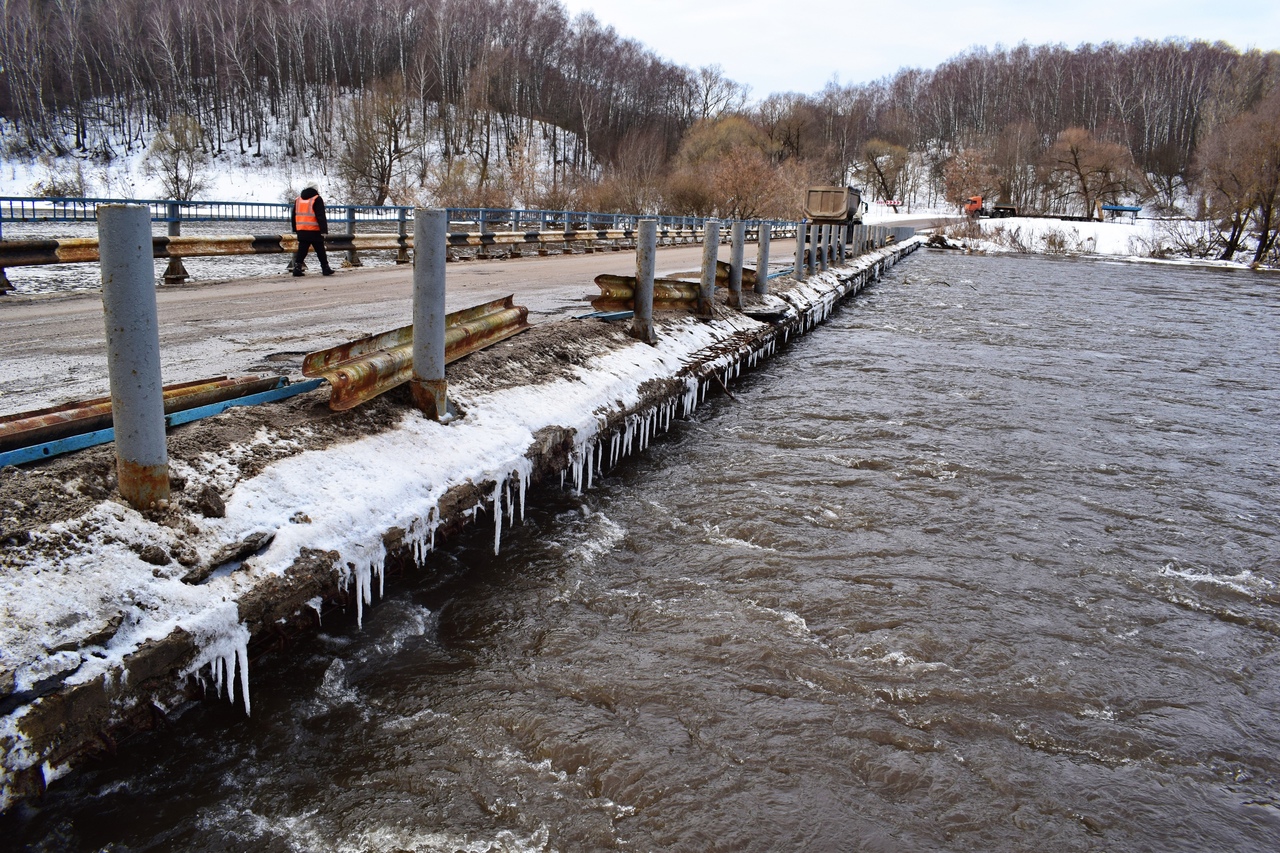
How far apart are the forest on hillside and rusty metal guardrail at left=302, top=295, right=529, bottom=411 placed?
2025 inches

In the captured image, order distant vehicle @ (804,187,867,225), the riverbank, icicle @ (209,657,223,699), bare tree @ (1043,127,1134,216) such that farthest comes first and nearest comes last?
bare tree @ (1043,127,1134,216) → the riverbank → distant vehicle @ (804,187,867,225) → icicle @ (209,657,223,699)

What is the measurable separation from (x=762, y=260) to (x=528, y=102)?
89.4 metres

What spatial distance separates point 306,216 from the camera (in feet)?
41.4

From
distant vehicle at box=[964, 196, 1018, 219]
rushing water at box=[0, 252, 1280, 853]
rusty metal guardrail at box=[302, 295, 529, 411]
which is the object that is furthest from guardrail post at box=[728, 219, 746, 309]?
distant vehicle at box=[964, 196, 1018, 219]

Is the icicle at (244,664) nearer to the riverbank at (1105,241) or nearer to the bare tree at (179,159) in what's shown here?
the bare tree at (179,159)

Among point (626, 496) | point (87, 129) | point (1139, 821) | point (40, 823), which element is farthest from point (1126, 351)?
point (87, 129)

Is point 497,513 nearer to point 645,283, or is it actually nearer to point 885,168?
point 645,283

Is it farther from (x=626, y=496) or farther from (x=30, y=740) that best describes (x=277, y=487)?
(x=626, y=496)

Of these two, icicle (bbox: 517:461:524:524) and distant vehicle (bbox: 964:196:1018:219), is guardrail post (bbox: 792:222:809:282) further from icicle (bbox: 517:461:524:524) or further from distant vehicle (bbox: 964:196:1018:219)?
distant vehicle (bbox: 964:196:1018:219)

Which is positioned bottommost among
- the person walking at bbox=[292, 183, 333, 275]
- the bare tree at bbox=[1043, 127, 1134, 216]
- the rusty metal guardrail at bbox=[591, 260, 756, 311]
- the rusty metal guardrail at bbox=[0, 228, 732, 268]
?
the rusty metal guardrail at bbox=[591, 260, 756, 311]

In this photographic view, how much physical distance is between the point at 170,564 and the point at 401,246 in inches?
574

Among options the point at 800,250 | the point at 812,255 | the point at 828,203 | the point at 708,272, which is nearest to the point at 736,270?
the point at 708,272

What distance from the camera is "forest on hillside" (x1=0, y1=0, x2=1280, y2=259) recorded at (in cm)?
7638

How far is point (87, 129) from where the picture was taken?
8150 centimetres
